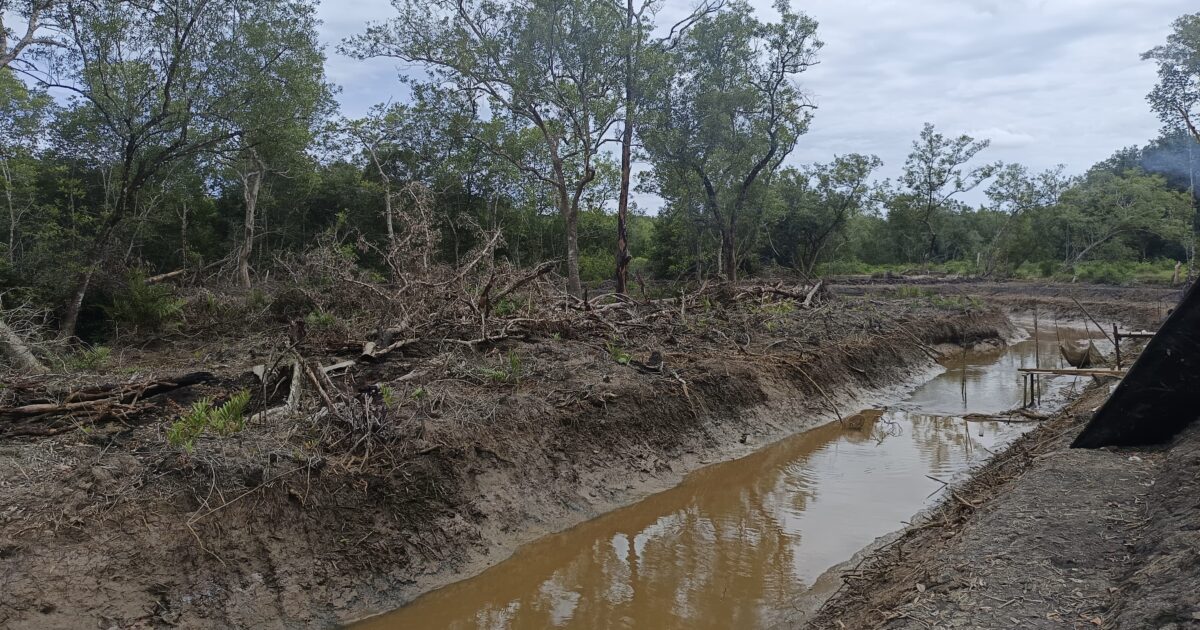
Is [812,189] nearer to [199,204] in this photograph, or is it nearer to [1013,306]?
[1013,306]

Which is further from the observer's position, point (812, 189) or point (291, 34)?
point (812, 189)

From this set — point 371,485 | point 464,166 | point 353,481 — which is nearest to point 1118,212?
point 464,166

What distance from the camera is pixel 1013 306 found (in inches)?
998

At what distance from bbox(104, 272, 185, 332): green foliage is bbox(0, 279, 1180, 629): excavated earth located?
2321mm

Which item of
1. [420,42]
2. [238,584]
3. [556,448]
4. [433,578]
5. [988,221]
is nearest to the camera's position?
[238,584]

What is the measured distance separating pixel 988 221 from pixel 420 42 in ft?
127

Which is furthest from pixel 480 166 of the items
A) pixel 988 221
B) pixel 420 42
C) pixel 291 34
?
pixel 988 221

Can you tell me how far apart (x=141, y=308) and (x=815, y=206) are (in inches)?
1119

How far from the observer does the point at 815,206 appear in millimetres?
32938

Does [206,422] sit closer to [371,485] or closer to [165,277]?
[371,485]

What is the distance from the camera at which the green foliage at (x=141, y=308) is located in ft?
37.8

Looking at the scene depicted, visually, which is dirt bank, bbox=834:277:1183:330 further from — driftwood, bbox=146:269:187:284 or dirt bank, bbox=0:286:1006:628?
driftwood, bbox=146:269:187:284

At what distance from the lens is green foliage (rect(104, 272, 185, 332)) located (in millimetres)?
11508

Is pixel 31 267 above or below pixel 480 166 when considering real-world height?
below
